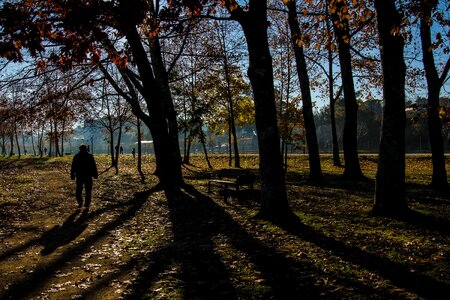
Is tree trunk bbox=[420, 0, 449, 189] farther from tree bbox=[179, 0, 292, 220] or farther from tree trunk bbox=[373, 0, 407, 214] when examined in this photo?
tree bbox=[179, 0, 292, 220]

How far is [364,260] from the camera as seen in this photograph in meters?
6.01

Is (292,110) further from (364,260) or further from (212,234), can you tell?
(364,260)

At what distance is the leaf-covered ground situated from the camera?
16.7 ft

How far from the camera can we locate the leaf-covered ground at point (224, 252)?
5090mm

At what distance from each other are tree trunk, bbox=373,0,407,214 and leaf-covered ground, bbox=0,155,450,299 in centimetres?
67

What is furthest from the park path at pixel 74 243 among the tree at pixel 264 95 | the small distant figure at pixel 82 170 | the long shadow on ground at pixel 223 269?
the tree at pixel 264 95

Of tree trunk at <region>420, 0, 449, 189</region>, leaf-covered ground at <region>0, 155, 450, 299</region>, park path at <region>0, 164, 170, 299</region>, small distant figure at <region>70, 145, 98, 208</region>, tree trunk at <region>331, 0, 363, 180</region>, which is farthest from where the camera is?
tree trunk at <region>331, 0, 363, 180</region>

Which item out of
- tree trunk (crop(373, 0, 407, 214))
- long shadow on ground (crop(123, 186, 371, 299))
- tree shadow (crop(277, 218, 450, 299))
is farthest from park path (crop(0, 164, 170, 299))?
tree trunk (crop(373, 0, 407, 214))

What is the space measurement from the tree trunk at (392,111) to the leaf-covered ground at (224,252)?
2.20 ft

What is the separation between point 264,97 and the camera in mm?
8711

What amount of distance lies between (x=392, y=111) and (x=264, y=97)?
2.81 m

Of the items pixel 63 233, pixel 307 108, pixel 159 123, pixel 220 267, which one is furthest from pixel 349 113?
pixel 220 267

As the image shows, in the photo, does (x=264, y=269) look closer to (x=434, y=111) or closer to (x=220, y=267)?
(x=220, y=267)

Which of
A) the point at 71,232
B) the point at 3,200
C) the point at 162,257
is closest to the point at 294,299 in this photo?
the point at 162,257
